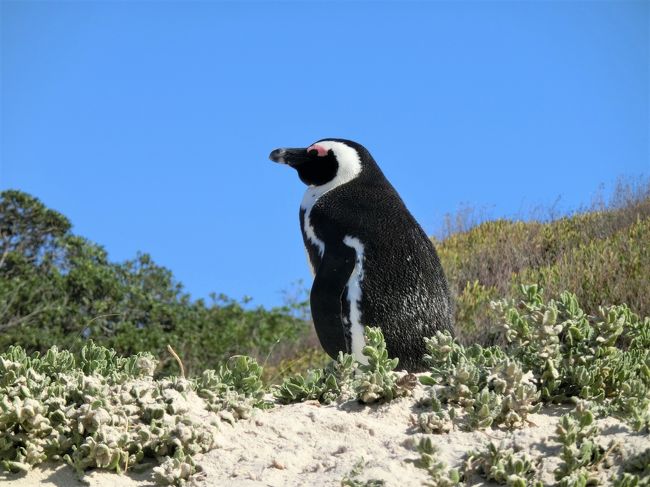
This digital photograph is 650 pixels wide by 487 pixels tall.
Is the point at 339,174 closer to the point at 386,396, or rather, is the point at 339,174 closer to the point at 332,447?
the point at 386,396

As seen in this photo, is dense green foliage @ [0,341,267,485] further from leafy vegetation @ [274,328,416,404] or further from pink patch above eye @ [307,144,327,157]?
pink patch above eye @ [307,144,327,157]

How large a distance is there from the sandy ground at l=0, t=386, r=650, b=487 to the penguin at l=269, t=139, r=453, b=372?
78.1 inches

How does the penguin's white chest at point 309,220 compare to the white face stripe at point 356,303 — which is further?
the penguin's white chest at point 309,220

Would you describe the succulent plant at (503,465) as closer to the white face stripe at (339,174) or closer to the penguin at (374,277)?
the penguin at (374,277)

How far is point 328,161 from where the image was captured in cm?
675

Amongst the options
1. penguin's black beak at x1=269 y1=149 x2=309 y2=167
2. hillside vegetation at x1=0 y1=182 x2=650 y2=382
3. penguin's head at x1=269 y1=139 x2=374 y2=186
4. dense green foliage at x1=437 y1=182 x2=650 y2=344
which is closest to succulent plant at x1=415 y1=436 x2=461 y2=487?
penguin's head at x1=269 y1=139 x2=374 y2=186

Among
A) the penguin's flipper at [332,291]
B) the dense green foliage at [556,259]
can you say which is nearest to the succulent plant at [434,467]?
the penguin's flipper at [332,291]

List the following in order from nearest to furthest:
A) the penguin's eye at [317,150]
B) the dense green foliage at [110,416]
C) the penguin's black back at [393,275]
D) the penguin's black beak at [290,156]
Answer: the dense green foliage at [110,416], the penguin's black back at [393,275], the penguin's eye at [317,150], the penguin's black beak at [290,156]

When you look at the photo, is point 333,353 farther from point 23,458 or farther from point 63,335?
point 63,335

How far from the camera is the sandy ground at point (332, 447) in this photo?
3.27m

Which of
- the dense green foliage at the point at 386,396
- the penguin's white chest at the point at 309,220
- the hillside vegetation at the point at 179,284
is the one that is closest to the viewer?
the dense green foliage at the point at 386,396

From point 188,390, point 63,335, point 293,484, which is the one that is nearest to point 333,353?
point 188,390

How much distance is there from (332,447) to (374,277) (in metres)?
2.41

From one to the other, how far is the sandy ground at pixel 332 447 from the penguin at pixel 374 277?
6.51 feet
